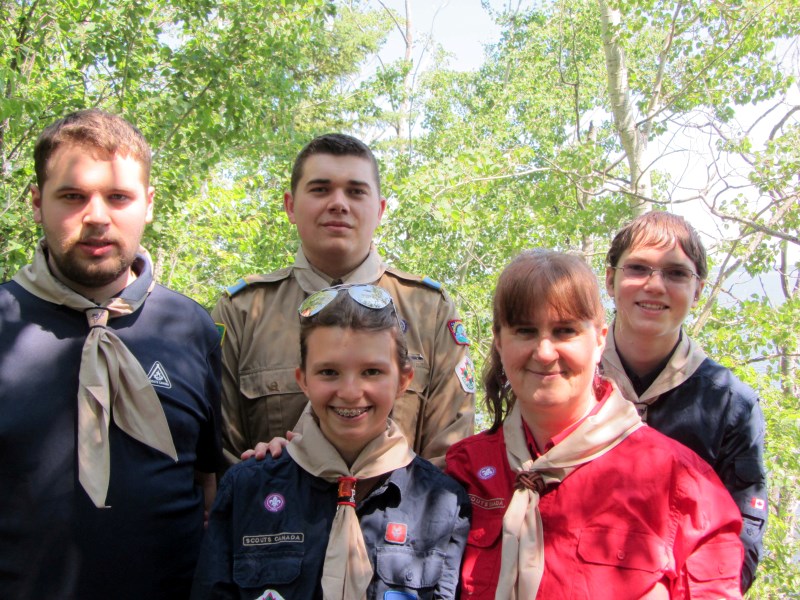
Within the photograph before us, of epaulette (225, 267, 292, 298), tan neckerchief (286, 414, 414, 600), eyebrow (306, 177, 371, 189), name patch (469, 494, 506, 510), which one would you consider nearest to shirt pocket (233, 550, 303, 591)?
tan neckerchief (286, 414, 414, 600)

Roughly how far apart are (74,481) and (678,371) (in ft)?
7.09

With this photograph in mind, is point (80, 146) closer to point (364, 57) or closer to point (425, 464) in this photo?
point (425, 464)

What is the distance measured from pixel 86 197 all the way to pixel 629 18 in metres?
7.57

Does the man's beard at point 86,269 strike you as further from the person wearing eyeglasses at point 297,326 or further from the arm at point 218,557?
the arm at point 218,557

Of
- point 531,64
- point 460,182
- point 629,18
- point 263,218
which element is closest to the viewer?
point 629,18

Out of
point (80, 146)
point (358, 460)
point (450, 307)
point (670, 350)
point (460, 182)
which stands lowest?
point (358, 460)

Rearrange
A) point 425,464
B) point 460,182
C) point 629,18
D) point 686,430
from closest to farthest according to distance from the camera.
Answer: point 425,464 < point 686,430 < point 629,18 < point 460,182

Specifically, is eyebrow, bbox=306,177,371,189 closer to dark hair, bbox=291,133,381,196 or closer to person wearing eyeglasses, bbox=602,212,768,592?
dark hair, bbox=291,133,381,196

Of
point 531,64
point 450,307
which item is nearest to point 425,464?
point 450,307

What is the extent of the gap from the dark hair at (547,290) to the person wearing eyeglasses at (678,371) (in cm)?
53

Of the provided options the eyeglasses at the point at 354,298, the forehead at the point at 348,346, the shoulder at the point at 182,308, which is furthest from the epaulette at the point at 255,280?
the forehead at the point at 348,346

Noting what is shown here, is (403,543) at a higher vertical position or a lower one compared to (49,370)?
lower

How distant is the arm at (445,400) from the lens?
108 inches

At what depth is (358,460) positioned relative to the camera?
219 cm
